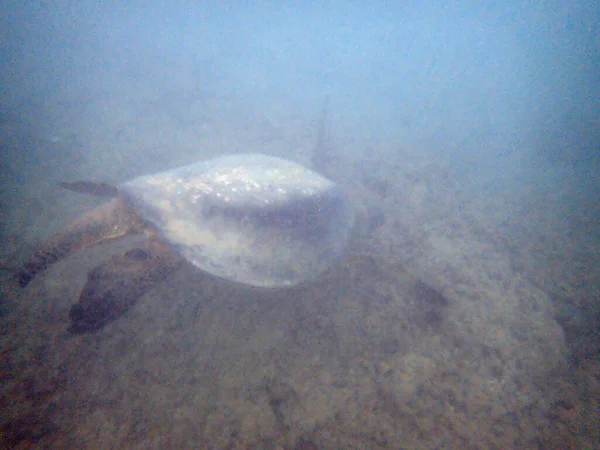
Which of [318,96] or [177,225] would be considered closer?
[177,225]

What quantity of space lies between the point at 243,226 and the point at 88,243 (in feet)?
6.88

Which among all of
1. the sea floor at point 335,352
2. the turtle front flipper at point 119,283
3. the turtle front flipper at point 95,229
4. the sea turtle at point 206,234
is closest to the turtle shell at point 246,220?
the sea turtle at point 206,234

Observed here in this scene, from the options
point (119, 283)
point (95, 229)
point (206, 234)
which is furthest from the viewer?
point (95, 229)

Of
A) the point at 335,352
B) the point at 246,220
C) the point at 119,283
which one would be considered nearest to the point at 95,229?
the point at 119,283

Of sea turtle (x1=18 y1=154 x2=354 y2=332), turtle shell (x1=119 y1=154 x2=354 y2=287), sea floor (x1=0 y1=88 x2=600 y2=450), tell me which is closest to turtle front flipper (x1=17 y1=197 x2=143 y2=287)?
sea turtle (x1=18 y1=154 x2=354 y2=332)

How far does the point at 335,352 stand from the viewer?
3172 mm

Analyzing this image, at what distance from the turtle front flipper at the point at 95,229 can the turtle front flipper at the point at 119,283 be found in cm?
39

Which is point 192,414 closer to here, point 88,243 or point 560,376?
point 88,243

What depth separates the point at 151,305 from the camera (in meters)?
3.55

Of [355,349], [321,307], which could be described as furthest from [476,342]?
[321,307]

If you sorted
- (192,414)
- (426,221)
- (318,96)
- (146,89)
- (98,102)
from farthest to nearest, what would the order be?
(318,96), (146,89), (98,102), (426,221), (192,414)

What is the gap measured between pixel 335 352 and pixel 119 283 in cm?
262

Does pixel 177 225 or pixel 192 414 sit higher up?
pixel 177 225

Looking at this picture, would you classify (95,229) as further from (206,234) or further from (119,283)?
(206,234)
